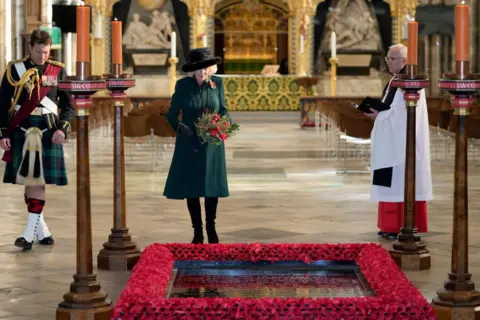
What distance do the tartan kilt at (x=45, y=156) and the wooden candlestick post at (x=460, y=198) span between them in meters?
3.76

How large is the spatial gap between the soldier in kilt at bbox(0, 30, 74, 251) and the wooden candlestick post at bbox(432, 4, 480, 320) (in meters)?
3.70

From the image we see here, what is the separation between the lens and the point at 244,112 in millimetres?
33531

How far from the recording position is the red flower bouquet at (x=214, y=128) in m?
8.50

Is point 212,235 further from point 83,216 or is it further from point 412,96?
point 83,216

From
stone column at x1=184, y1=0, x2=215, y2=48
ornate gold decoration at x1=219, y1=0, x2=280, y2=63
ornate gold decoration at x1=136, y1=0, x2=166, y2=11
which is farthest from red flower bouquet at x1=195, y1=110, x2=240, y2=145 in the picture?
ornate gold decoration at x1=219, y1=0, x2=280, y2=63

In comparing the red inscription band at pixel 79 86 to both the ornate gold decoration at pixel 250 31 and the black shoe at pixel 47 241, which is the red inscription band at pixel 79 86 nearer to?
the black shoe at pixel 47 241

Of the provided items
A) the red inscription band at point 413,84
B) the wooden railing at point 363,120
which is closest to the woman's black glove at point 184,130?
the red inscription band at point 413,84

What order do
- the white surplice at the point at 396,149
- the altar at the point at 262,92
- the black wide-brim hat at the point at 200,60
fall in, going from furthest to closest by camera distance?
the altar at the point at 262,92 < the white surplice at the point at 396,149 < the black wide-brim hat at the point at 200,60

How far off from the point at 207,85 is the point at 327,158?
994cm

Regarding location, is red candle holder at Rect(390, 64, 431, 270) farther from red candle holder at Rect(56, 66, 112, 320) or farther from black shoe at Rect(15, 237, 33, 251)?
black shoe at Rect(15, 237, 33, 251)

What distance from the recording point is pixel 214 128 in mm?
8508

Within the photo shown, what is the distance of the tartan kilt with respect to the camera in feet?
29.5

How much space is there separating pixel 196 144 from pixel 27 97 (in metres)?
1.42

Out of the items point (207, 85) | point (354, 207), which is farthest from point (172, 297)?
point (354, 207)
